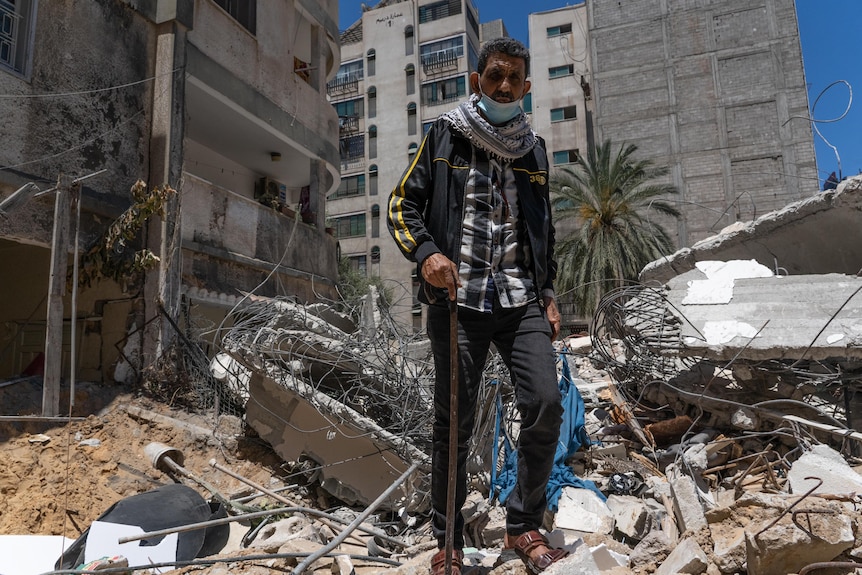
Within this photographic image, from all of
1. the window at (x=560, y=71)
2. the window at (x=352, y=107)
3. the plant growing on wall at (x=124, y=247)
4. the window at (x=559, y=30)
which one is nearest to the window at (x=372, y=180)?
the window at (x=352, y=107)

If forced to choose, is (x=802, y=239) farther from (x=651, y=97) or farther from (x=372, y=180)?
(x=372, y=180)

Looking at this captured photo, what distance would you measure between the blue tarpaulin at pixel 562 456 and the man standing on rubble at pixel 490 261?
926mm

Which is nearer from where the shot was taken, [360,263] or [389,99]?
[360,263]

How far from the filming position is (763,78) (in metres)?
30.0

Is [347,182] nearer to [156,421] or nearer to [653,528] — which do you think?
[156,421]

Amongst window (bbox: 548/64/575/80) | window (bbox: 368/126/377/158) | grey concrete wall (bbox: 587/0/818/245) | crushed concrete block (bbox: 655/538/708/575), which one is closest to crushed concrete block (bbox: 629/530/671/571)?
crushed concrete block (bbox: 655/538/708/575)

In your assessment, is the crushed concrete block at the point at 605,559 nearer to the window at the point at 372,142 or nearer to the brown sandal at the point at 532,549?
the brown sandal at the point at 532,549

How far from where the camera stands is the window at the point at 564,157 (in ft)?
116

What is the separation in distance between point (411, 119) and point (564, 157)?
10.5 metres

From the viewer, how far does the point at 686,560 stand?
2.11 meters

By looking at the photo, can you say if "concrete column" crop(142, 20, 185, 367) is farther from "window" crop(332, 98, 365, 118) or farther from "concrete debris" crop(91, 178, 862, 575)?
"window" crop(332, 98, 365, 118)

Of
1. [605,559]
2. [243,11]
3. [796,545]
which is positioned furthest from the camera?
[243,11]

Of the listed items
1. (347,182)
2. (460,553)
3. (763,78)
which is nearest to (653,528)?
(460,553)

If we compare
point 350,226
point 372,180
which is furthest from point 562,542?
point 372,180
